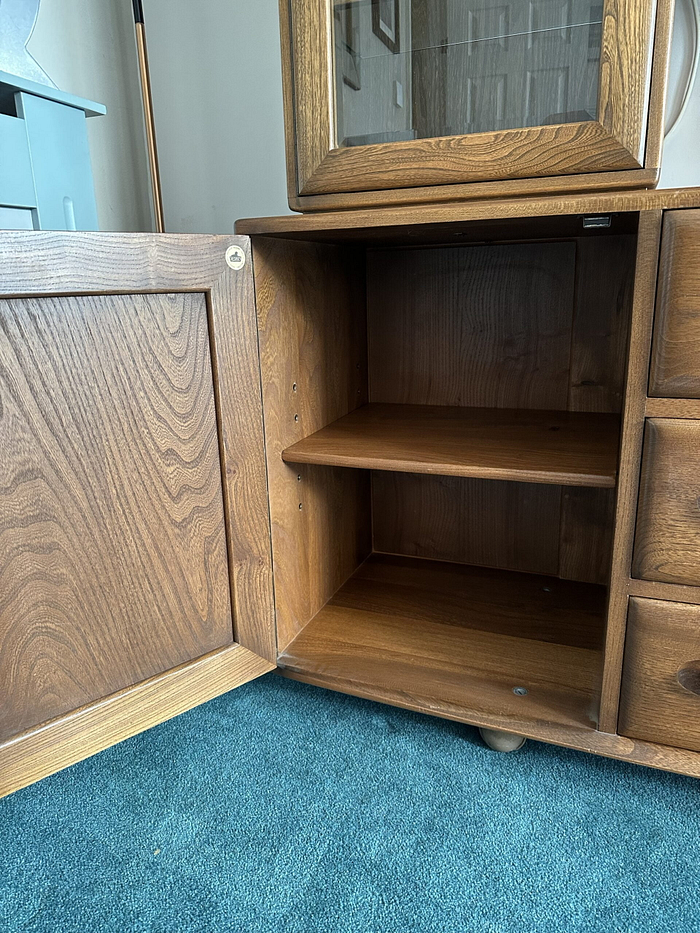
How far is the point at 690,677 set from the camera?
0.69m

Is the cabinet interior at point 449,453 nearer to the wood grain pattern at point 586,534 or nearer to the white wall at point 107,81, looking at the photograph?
the wood grain pattern at point 586,534

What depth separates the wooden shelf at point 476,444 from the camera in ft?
2.51

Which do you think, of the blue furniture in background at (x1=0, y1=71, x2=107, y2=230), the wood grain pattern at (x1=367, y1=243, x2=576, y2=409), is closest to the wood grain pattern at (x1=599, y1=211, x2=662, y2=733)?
the wood grain pattern at (x1=367, y1=243, x2=576, y2=409)

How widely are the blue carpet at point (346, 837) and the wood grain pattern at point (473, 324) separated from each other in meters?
0.55

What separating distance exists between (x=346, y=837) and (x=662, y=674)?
385 millimetres

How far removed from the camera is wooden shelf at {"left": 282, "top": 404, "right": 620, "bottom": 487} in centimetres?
76

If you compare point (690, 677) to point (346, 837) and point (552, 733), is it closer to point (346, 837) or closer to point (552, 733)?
point (552, 733)

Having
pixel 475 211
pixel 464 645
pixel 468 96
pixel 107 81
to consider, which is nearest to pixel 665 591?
pixel 464 645

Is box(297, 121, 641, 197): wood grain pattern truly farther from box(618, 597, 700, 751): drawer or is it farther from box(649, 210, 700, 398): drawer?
box(618, 597, 700, 751): drawer

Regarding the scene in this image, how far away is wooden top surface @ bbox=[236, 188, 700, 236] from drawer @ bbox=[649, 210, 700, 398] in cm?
2

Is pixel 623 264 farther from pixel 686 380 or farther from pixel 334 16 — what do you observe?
pixel 334 16

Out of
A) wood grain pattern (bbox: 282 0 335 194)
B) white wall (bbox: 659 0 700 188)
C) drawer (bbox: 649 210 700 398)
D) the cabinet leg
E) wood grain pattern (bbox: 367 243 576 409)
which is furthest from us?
wood grain pattern (bbox: 367 243 576 409)

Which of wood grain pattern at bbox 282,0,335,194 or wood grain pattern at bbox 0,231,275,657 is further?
wood grain pattern at bbox 282,0,335,194

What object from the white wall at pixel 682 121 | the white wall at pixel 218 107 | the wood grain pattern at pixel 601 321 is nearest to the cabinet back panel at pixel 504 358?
the wood grain pattern at pixel 601 321
